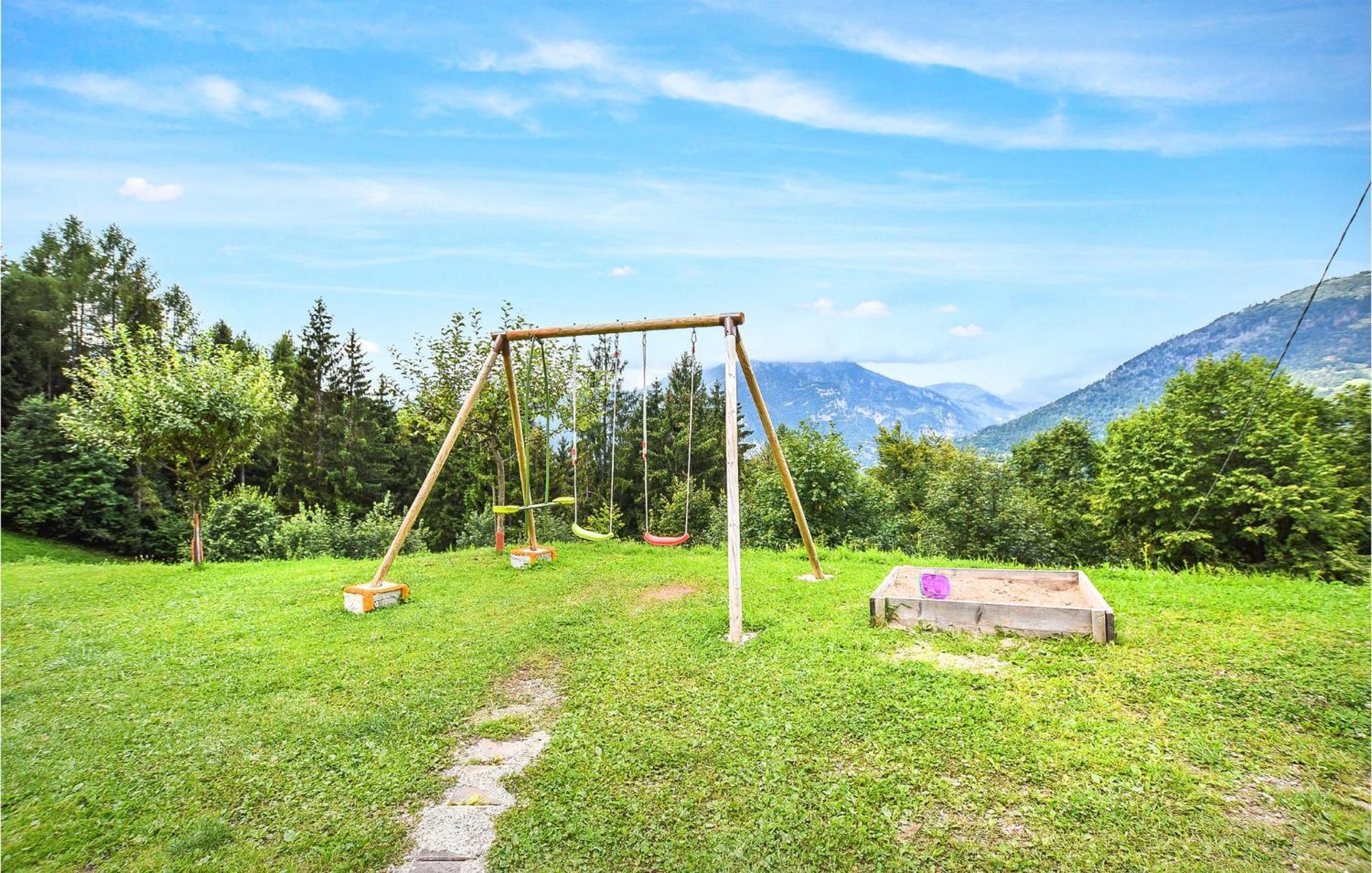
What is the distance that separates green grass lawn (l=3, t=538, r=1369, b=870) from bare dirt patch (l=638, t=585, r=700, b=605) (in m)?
1.04

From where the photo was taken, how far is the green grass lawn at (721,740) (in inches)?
142

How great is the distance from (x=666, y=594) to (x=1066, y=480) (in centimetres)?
3407

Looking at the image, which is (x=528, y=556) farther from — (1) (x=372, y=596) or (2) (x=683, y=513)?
(2) (x=683, y=513)

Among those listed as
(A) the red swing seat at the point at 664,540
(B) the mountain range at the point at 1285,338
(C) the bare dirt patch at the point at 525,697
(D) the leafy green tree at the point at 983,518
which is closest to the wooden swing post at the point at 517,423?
(A) the red swing seat at the point at 664,540

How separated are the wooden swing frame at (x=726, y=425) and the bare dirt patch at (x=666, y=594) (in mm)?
884

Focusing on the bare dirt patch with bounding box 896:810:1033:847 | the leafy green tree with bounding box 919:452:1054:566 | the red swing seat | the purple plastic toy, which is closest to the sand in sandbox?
the purple plastic toy

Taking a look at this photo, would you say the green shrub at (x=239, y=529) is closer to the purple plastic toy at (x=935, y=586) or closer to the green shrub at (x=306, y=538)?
→ the green shrub at (x=306, y=538)

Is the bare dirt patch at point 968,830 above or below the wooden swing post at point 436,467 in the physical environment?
below

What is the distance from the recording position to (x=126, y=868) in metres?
3.49

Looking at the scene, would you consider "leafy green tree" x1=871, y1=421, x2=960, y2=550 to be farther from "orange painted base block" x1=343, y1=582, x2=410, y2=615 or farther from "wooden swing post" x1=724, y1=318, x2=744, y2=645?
"orange painted base block" x1=343, y1=582, x2=410, y2=615

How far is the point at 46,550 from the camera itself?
23.3 meters

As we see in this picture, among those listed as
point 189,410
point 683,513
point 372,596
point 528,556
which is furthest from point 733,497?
point 683,513

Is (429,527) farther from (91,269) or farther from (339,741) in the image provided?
(339,741)

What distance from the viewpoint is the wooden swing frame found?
281 inches
